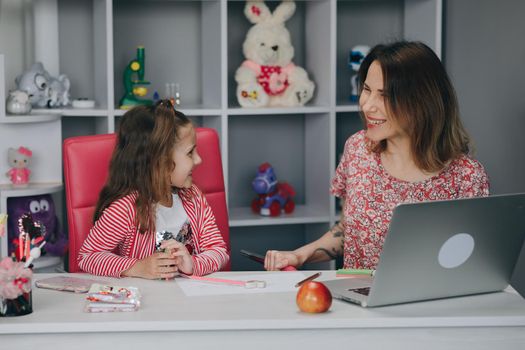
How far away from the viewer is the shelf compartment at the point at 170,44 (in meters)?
3.36

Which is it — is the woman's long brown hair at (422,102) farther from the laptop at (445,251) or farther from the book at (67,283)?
the book at (67,283)

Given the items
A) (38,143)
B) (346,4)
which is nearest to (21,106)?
(38,143)

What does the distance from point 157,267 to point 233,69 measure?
1.78 meters

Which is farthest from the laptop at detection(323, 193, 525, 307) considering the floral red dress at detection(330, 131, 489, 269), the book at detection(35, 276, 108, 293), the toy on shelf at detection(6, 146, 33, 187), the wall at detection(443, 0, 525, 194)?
the toy on shelf at detection(6, 146, 33, 187)

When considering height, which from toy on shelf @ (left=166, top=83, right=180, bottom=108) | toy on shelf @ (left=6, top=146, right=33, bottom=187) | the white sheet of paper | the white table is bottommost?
the white table

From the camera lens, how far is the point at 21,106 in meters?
2.95

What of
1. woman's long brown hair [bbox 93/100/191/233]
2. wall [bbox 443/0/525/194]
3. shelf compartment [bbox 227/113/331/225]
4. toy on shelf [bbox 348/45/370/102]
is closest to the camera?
woman's long brown hair [bbox 93/100/191/233]

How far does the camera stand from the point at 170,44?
11.3 feet

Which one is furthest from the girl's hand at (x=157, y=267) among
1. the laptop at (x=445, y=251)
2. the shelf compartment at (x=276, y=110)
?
the shelf compartment at (x=276, y=110)

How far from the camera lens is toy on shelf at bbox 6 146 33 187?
2.99 metres

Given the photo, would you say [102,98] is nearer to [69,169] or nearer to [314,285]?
[69,169]

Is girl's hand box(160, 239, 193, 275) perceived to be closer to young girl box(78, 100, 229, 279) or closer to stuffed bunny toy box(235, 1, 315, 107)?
young girl box(78, 100, 229, 279)

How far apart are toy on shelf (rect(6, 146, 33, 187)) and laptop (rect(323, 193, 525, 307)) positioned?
1.63 meters

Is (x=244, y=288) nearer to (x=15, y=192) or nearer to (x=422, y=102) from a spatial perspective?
(x=422, y=102)
